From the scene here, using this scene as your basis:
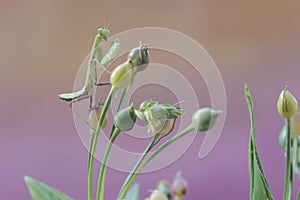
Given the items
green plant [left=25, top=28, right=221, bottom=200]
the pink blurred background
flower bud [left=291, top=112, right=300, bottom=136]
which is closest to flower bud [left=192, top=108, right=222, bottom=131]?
green plant [left=25, top=28, right=221, bottom=200]

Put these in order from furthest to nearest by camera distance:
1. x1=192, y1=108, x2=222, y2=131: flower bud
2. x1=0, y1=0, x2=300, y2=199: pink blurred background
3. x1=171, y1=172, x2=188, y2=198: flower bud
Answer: x1=0, y1=0, x2=300, y2=199: pink blurred background → x1=171, y1=172, x2=188, y2=198: flower bud → x1=192, y1=108, x2=222, y2=131: flower bud

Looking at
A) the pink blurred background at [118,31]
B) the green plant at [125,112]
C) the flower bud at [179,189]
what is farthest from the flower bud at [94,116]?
the pink blurred background at [118,31]

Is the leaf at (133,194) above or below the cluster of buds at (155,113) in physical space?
below

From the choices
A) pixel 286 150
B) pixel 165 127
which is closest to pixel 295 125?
pixel 286 150

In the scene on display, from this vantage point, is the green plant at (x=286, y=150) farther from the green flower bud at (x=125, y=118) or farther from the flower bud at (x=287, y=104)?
the green flower bud at (x=125, y=118)

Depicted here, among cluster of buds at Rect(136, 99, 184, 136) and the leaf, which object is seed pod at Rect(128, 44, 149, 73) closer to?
cluster of buds at Rect(136, 99, 184, 136)

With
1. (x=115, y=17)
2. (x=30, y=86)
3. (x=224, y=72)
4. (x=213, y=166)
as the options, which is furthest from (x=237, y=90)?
(x=30, y=86)

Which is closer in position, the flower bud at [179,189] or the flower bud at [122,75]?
the flower bud at [122,75]

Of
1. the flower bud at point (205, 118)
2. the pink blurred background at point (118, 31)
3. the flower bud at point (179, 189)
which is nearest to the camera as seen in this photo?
the flower bud at point (205, 118)
